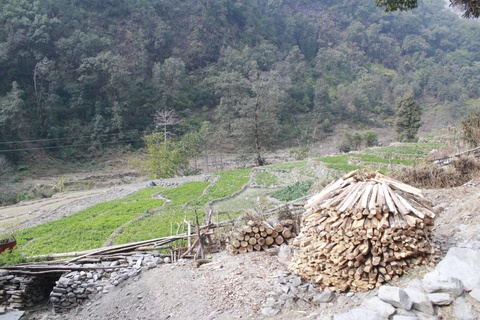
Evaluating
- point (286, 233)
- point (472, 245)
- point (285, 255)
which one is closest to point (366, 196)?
point (472, 245)

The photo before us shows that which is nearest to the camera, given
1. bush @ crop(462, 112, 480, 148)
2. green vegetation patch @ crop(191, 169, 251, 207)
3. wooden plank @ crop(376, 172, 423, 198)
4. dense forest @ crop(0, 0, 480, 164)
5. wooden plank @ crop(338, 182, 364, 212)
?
wooden plank @ crop(338, 182, 364, 212)

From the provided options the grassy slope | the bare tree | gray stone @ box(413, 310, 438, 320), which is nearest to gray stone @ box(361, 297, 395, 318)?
gray stone @ box(413, 310, 438, 320)

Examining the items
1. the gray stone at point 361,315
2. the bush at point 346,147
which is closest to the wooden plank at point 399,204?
the gray stone at point 361,315

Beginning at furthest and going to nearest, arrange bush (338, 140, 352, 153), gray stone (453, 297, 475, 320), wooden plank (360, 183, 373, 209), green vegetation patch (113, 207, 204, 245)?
bush (338, 140, 352, 153) → green vegetation patch (113, 207, 204, 245) → wooden plank (360, 183, 373, 209) → gray stone (453, 297, 475, 320)

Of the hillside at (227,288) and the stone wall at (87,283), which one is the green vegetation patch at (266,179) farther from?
the stone wall at (87,283)

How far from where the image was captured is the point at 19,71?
122 feet

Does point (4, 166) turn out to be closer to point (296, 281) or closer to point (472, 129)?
point (296, 281)

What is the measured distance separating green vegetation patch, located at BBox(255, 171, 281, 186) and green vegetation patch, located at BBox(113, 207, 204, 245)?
18.4ft

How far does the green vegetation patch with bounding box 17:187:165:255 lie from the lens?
31.1ft

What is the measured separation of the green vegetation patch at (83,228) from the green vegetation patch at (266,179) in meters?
5.80

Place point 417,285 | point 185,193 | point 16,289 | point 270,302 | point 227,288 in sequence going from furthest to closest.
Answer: point 185,193
point 16,289
point 227,288
point 270,302
point 417,285

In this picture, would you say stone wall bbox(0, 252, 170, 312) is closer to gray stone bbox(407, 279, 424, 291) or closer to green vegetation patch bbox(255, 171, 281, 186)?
gray stone bbox(407, 279, 424, 291)

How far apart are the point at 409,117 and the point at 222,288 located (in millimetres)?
30752

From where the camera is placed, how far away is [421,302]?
3043 mm
